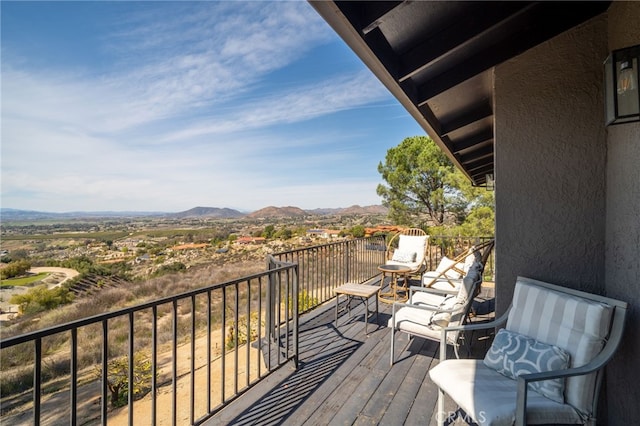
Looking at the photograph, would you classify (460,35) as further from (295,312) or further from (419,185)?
(419,185)

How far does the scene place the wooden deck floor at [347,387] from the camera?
2.32 meters

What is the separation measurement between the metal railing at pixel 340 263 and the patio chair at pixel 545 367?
3.05m

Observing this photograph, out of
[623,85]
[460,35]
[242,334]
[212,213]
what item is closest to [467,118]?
[460,35]

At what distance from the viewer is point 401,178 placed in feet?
47.5

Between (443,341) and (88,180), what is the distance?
32.0 meters

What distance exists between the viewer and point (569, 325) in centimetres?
193

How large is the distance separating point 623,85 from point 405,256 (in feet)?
15.2

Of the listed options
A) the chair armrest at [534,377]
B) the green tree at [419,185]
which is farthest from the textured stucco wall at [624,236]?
the green tree at [419,185]

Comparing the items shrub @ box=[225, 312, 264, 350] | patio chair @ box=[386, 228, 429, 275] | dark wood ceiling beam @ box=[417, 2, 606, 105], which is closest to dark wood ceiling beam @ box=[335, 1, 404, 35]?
dark wood ceiling beam @ box=[417, 2, 606, 105]

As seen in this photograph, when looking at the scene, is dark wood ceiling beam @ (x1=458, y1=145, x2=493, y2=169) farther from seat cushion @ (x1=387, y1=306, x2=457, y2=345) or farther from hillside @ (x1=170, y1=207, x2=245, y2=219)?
hillside @ (x1=170, y1=207, x2=245, y2=219)

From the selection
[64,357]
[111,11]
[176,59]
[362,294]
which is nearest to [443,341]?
[362,294]

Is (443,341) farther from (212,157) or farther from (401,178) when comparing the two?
(212,157)

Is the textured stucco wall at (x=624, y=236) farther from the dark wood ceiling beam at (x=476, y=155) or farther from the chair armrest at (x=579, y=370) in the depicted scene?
the dark wood ceiling beam at (x=476, y=155)

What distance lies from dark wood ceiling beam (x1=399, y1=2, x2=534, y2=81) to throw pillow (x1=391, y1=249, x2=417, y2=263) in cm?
438
